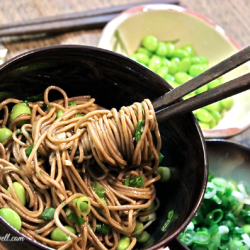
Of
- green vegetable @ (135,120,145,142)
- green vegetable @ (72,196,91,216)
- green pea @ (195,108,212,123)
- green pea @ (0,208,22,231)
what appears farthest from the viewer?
green pea @ (195,108,212,123)

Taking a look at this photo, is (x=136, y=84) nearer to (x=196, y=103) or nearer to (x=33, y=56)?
(x=196, y=103)

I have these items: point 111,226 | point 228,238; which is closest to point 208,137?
point 228,238

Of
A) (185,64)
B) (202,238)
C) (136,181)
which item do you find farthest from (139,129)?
(185,64)

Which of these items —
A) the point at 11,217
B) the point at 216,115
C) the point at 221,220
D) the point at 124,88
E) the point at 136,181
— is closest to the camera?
the point at 11,217

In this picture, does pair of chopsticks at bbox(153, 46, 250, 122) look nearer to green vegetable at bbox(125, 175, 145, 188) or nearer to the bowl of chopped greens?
green vegetable at bbox(125, 175, 145, 188)

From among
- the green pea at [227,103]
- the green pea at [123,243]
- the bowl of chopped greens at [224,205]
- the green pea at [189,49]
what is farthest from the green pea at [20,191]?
the green pea at [189,49]

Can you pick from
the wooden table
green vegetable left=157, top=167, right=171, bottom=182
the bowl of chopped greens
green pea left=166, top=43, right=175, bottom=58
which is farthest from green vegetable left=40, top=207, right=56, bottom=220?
green pea left=166, top=43, right=175, bottom=58

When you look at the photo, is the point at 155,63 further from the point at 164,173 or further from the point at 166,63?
the point at 164,173
